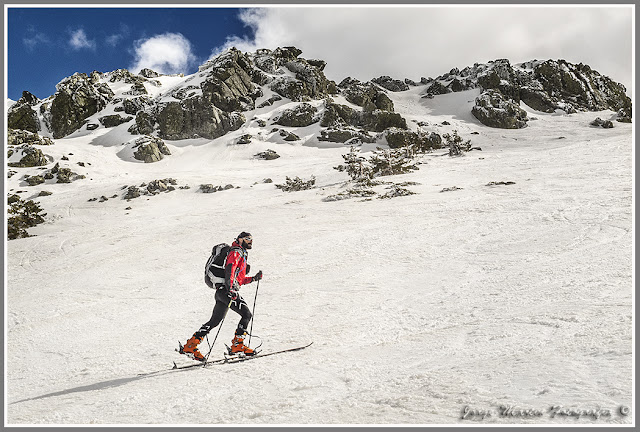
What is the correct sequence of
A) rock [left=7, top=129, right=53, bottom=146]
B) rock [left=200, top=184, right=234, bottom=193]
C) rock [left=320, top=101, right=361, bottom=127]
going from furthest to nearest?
rock [left=320, top=101, right=361, bottom=127] < rock [left=7, top=129, right=53, bottom=146] < rock [left=200, top=184, right=234, bottom=193]

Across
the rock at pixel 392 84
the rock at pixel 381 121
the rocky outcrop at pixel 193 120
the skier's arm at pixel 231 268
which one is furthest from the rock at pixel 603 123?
the skier's arm at pixel 231 268

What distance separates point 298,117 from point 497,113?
2961 cm

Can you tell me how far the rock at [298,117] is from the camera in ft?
190

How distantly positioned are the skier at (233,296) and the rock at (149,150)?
44129 mm

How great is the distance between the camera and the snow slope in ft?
14.7

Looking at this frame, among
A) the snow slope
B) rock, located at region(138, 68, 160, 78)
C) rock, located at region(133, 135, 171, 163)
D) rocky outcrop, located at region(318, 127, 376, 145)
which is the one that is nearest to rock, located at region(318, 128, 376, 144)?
rocky outcrop, located at region(318, 127, 376, 145)

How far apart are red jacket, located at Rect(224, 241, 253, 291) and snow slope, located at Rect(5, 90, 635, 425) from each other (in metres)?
1.24

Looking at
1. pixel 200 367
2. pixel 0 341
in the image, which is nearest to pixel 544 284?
pixel 200 367

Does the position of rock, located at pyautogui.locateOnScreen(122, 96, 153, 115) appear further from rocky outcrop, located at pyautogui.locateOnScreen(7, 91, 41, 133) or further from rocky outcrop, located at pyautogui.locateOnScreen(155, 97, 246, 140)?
rocky outcrop, located at pyautogui.locateOnScreen(7, 91, 41, 133)

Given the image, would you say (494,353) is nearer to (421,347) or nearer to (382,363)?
(421,347)

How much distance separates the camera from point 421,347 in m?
5.87

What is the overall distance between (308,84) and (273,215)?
5673cm

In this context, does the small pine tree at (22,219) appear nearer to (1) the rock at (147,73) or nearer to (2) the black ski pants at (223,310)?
(2) the black ski pants at (223,310)

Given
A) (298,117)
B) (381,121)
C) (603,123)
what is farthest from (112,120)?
(603,123)
